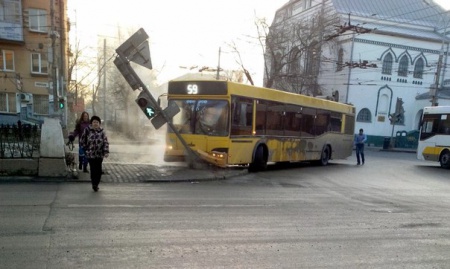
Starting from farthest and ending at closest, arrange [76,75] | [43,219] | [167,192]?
[76,75], [167,192], [43,219]

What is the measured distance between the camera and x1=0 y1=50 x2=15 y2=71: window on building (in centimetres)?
2669

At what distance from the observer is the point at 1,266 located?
3656 mm

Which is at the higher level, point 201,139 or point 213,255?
point 201,139

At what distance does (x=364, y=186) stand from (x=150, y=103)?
24.1 ft

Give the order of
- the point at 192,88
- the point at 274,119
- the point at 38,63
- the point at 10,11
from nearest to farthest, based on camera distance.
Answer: the point at 192,88 → the point at 274,119 → the point at 10,11 → the point at 38,63

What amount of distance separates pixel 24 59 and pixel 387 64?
35.8 meters

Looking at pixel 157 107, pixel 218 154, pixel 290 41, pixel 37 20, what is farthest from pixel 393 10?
pixel 157 107

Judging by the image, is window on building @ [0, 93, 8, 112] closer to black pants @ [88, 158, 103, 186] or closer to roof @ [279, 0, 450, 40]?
black pants @ [88, 158, 103, 186]

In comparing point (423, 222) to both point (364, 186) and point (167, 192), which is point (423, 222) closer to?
point (364, 186)

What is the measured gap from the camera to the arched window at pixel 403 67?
121ft

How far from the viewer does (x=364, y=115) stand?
36.7 meters

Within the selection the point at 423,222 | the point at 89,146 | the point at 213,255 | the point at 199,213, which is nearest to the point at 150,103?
the point at 89,146

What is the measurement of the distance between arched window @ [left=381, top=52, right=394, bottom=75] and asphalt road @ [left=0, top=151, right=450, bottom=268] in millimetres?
31204

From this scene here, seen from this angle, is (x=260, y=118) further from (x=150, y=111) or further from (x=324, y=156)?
(x=324, y=156)
